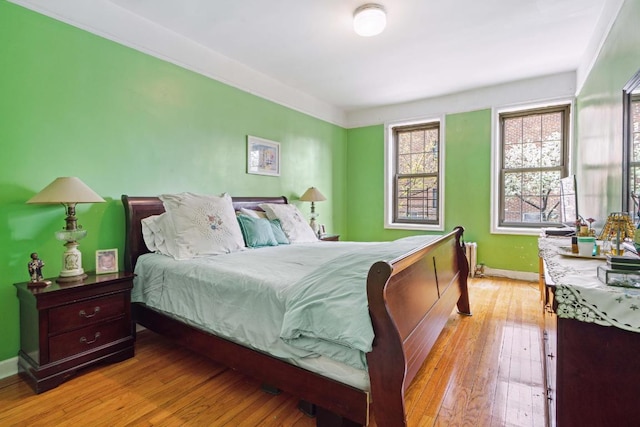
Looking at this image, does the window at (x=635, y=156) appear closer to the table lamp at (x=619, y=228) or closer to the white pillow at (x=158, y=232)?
the table lamp at (x=619, y=228)

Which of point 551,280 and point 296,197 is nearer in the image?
point 551,280

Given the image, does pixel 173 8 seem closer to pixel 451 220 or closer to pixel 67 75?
pixel 67 75

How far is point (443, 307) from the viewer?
2.29 meters

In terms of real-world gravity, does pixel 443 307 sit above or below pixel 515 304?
above

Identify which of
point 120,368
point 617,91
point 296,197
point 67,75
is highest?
point 67,75

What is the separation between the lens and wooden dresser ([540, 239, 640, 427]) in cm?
105

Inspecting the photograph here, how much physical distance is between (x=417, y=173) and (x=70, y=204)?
444 centimetres

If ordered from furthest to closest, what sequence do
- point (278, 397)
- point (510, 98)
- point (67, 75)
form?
point (510, 98) < point (67, 75) < point (278, 397)

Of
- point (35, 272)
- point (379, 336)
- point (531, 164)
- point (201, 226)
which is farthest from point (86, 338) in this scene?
point (531, 164)

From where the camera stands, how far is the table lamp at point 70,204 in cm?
197

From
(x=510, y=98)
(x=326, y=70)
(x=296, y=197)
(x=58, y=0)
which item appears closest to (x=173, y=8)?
(x=58, y=0)

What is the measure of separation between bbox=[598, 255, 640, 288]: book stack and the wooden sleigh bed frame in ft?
2.42

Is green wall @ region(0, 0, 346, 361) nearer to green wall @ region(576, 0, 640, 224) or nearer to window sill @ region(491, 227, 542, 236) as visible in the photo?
green wall @ region(576, 0, 640, 224)

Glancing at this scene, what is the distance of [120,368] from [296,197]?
2874mm
